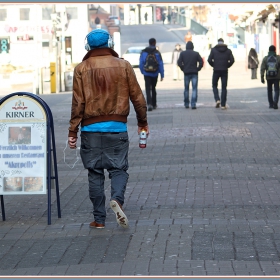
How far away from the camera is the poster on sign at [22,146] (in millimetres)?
8016

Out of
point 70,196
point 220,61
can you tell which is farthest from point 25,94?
point 220,61

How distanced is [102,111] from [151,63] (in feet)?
44.5

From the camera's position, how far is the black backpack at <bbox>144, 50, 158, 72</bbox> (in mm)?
21031

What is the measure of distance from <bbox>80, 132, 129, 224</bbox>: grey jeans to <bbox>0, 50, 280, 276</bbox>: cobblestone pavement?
267 mm

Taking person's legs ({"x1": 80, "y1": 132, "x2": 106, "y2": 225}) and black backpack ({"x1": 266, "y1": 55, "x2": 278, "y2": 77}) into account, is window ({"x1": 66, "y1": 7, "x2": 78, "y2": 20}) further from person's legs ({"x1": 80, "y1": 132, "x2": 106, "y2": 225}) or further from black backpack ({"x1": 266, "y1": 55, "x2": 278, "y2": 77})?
person's legs ({"x1": 80, "y1": 132, "x2": 106, "y2": 225})

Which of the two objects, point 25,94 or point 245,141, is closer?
point 25,94

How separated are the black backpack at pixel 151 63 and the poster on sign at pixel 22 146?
1310 centimetres

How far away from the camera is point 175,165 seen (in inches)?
458

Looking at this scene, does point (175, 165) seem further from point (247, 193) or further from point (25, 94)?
point (25, 94)

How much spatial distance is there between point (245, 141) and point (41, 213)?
6.29 meters

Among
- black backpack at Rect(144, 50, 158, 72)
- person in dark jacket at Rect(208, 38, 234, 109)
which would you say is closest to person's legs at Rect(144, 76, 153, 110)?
black backpack at Rect(144, 50, 158, 72)

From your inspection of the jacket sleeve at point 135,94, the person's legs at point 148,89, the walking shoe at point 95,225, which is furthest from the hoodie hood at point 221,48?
the walking shoe at point 95,225

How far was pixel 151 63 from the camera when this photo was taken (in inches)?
829

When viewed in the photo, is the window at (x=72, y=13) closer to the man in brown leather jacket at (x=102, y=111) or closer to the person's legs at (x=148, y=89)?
the person's legs at (x=148, y=89)
